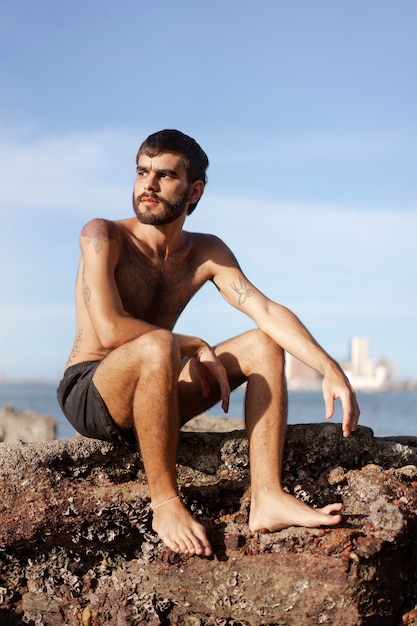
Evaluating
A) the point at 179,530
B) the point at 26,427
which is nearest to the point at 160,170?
the point at 179,530

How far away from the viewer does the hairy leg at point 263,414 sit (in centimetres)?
379

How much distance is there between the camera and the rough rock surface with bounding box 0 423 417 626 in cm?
367

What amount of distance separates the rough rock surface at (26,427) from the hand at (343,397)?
9.45m

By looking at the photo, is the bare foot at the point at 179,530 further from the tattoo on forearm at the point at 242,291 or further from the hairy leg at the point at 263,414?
the tattoo on forearm at the point at 242,291

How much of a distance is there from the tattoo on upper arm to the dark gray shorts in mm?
677

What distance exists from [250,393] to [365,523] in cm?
89

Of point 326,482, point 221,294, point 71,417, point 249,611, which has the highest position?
point 221,294

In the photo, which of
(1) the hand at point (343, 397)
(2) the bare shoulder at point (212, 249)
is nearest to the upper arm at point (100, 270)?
(2) the bare shoulder at point (212, 249)

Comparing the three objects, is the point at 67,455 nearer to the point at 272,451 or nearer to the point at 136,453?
the point at 136,453

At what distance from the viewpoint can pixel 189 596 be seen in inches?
151

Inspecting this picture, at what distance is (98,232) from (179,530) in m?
1.73

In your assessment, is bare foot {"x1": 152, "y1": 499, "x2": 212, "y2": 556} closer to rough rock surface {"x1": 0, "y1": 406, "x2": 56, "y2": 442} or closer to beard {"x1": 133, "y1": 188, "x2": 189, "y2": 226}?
beard {"x1": 133, "y1": 188, "x2": 189, "y2": 226}

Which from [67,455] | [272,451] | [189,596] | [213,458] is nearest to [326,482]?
[272,451]

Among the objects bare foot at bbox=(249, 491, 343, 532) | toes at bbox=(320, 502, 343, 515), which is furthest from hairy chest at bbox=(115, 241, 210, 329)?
toes at bbox=(320, 502, 343, 515)
